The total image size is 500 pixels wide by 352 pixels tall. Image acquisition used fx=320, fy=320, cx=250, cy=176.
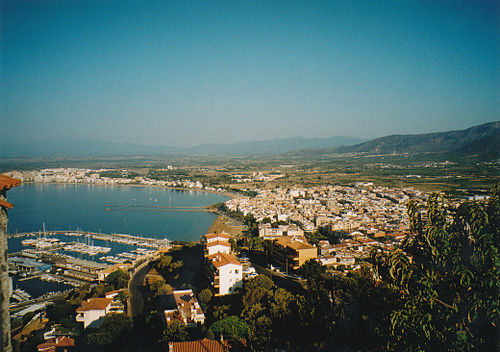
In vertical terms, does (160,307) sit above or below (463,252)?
below

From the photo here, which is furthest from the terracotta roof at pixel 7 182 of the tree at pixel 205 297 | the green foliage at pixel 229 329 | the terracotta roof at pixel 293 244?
the terracotta roof at pixel 293 244

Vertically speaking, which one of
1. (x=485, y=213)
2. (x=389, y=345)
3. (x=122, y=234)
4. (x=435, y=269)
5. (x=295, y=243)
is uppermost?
(x=485, y=213)

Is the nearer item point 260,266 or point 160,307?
point 160,307

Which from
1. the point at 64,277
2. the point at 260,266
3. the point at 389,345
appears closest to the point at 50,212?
the point at 64,277

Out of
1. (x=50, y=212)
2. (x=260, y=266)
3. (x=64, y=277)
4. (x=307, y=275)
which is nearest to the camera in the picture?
(x=307, y=275)

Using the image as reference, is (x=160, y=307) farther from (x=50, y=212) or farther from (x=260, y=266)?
(x=50, y=212)

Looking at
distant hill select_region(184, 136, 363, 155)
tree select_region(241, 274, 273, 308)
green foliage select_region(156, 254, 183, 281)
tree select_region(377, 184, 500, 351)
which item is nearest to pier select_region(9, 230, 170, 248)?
green foliage select_region(156, 254, 183, 281)
